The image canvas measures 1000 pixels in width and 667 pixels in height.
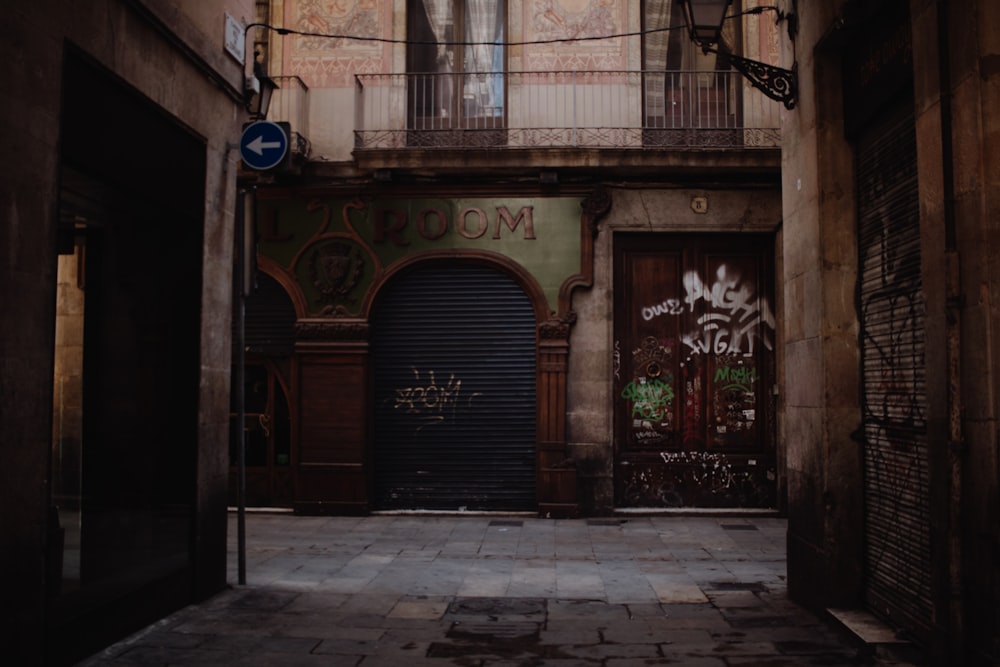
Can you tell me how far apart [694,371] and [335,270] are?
5.31 m

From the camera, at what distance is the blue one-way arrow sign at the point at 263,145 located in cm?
779

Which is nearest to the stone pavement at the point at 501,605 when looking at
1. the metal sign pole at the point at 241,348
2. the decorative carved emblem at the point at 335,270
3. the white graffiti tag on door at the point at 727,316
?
the metal sign pole at the point at 241,348

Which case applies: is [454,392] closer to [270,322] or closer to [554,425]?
[554,425]

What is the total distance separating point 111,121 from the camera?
5977 millimetres

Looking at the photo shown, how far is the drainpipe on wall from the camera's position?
Answer: 4.70m

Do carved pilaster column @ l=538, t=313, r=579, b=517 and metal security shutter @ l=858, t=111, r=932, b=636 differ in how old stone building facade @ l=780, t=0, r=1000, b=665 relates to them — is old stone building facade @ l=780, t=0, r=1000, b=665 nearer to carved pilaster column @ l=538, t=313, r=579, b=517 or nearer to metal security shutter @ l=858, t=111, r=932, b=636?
metal security shutter @ l=858, t=111, r=932, b=636

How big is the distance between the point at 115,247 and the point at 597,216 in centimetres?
753

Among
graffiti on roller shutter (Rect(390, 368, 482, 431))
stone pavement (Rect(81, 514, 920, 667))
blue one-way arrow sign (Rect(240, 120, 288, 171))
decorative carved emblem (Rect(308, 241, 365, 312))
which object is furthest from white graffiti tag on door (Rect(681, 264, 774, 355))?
blue one-way arrow sign (Rect(240, 120, 288, 171))

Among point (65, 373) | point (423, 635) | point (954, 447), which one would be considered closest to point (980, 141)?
point (954, 447)

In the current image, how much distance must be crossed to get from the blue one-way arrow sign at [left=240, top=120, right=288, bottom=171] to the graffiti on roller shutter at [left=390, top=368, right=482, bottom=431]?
5.60m

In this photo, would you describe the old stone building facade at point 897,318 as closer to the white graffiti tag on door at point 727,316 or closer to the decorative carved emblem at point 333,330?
the white graffiti tag on door at point 727,316

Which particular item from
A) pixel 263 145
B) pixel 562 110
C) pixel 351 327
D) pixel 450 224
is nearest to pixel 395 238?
pixel 450 224

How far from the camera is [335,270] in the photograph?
12.8 meters

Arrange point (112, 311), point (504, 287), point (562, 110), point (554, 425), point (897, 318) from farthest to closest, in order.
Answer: point (504, 287) < point (562, 110) < point (554, 425) < point (112, 311) < point (897, 318)
